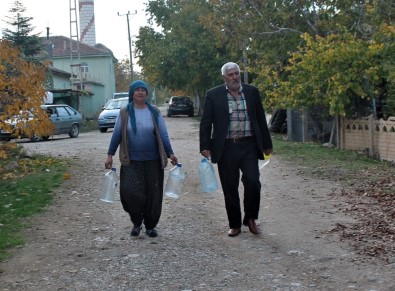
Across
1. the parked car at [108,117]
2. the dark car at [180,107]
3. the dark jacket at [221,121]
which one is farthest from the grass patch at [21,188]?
the dark car at [180,107]

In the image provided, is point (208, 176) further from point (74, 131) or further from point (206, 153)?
point (74, 131)

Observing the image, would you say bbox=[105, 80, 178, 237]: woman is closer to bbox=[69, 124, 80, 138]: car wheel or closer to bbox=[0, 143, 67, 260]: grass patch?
bbox=[0, 143, 67, 260]: grass patch

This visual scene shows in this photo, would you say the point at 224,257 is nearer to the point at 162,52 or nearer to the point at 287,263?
the point at 287,263

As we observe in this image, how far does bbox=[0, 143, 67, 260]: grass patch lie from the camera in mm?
9141

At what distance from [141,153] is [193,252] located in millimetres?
1365

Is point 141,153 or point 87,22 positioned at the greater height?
point 87,22

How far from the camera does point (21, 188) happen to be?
12844mm

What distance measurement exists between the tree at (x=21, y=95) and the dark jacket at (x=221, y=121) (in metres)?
7.16

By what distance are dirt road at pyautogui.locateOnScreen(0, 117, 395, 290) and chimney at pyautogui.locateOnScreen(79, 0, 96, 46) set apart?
232 ft

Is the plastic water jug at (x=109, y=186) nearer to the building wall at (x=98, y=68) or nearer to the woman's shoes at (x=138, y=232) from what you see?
the woman's shoes at (x=138, y=232)

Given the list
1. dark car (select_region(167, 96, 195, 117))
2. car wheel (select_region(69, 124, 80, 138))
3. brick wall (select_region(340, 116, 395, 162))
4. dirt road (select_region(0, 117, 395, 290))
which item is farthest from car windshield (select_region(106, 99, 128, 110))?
dirt road (select_region(0, 117, 395, 290))

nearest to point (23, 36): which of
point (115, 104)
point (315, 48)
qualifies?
point (115, 104)

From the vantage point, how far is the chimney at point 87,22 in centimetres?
7981

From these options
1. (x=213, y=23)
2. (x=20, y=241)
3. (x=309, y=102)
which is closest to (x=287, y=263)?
(x=20, y=241)
